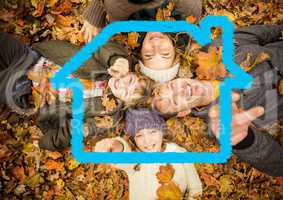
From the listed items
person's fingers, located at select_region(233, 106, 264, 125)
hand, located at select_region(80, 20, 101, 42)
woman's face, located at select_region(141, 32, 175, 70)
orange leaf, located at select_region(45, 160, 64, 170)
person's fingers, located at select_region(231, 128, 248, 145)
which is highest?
hand, located at select_region(80, 20, 101, 42)

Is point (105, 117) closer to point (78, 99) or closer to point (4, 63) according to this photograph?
point (78, 99)

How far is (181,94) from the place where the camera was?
8.79ft

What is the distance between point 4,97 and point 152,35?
1.04 meters

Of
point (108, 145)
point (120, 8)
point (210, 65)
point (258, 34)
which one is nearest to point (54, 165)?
point (108, 145)

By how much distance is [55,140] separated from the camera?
2.67 metres

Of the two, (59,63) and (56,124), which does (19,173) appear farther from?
(59,63)

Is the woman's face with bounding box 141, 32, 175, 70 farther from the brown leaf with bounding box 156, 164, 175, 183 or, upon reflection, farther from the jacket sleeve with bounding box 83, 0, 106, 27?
the brown leaf with bounding box 156, 164, 175, 183

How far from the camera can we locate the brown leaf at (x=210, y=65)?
267 centimetres

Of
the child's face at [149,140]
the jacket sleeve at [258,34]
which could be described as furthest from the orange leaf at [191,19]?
the child's face at [149,140]

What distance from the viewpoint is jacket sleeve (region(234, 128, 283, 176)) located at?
2705mm

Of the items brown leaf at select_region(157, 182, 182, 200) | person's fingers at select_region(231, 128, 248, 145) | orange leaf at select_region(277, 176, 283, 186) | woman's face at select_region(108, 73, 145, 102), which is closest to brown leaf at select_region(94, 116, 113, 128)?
woman's face at select_region(108, 73, 145, 102)

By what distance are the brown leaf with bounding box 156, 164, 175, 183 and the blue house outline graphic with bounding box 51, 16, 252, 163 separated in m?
0.04

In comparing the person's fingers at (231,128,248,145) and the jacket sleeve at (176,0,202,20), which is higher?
the jacket sleeve at (176,0,202,20)

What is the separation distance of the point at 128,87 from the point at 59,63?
1.55ft
